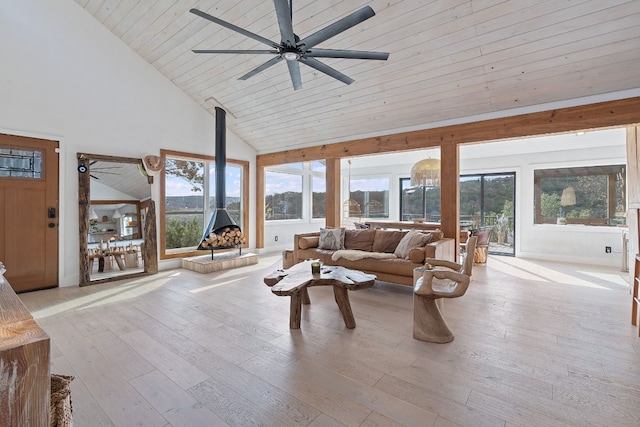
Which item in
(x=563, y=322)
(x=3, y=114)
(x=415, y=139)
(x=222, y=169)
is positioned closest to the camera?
(x=563, y=322)

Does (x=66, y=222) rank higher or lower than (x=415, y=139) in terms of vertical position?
lower

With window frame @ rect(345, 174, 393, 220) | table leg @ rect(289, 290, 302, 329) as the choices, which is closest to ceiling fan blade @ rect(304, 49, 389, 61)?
table leg @ rect(289, 290, 302, 329)

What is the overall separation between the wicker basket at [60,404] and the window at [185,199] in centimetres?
489

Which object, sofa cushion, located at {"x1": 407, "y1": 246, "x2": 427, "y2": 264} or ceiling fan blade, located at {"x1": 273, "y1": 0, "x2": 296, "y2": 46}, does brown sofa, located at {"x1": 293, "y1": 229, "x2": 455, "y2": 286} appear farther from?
ceiling fan blade, located at {"x1": 273, "y1": 0, "x2": 296, "y2": 46}

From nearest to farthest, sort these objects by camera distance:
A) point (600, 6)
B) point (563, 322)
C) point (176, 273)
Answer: point (600, 6) → point (563, 322) → point (176, 273)

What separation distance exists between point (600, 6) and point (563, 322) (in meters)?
2.94

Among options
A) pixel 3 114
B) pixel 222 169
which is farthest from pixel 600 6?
pixel 3 114

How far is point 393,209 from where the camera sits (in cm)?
934

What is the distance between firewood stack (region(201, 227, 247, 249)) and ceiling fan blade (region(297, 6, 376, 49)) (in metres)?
4.04

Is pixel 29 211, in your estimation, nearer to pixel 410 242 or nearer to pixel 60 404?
pixel 60 404

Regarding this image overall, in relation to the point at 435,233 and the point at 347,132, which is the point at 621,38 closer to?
the point at 435,233

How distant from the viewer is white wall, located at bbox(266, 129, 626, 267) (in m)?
5.96

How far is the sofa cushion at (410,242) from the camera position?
4.29 metres

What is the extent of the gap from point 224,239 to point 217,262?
1.66ft
